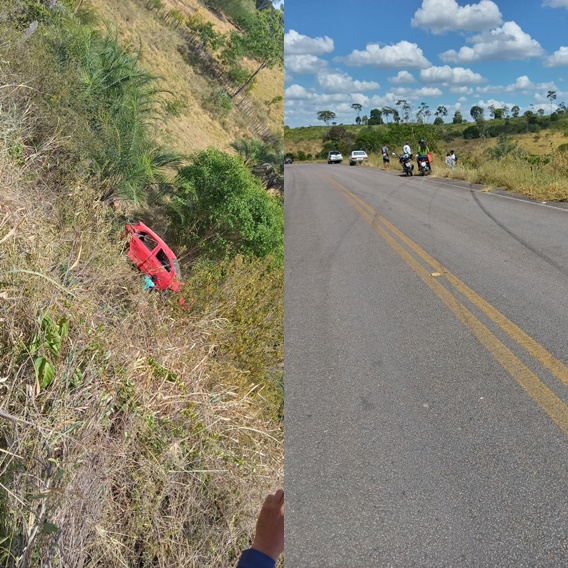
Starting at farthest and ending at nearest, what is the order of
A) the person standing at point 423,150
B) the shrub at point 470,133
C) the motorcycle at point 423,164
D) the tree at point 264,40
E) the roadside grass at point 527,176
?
the shrub at point 470,133
the motorcycle at point 423,164
the person standing at point 423,150
the roadside grass at point 527,176
the tree at point 264,40

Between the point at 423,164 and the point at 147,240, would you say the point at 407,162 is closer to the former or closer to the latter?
the point at 423,164

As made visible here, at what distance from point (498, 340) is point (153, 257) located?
7.64 feet

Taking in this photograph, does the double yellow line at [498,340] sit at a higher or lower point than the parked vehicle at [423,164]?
lower

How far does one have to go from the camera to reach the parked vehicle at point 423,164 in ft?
57.8

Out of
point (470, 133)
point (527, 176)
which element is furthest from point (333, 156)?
point (470, 133)

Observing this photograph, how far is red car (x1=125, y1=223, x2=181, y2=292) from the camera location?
3.80 feet

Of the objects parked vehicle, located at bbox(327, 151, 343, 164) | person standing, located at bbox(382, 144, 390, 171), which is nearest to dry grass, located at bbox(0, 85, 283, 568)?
parked vehicle, located at bbox(327, 151, 343, 164)

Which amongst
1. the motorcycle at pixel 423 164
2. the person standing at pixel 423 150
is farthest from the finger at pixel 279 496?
the motorcycle at pixel 423 164

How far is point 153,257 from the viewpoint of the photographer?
1220 mm

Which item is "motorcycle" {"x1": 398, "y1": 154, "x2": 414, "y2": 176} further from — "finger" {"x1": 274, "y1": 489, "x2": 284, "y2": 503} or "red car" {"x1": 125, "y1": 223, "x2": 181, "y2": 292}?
"finger" {"x1": 274, "y1": 489, "x2": 284, "y2": 503}

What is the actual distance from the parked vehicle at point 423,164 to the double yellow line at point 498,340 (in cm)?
1200

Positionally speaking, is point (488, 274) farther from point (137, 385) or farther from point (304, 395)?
point (137, 385)

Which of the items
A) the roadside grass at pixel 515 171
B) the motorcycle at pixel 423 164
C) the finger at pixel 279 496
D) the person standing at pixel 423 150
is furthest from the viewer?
the motorcycle at pixel 423 164

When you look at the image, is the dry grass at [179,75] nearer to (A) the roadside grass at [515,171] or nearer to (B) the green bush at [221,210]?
(B) the green bush at [221,210]
